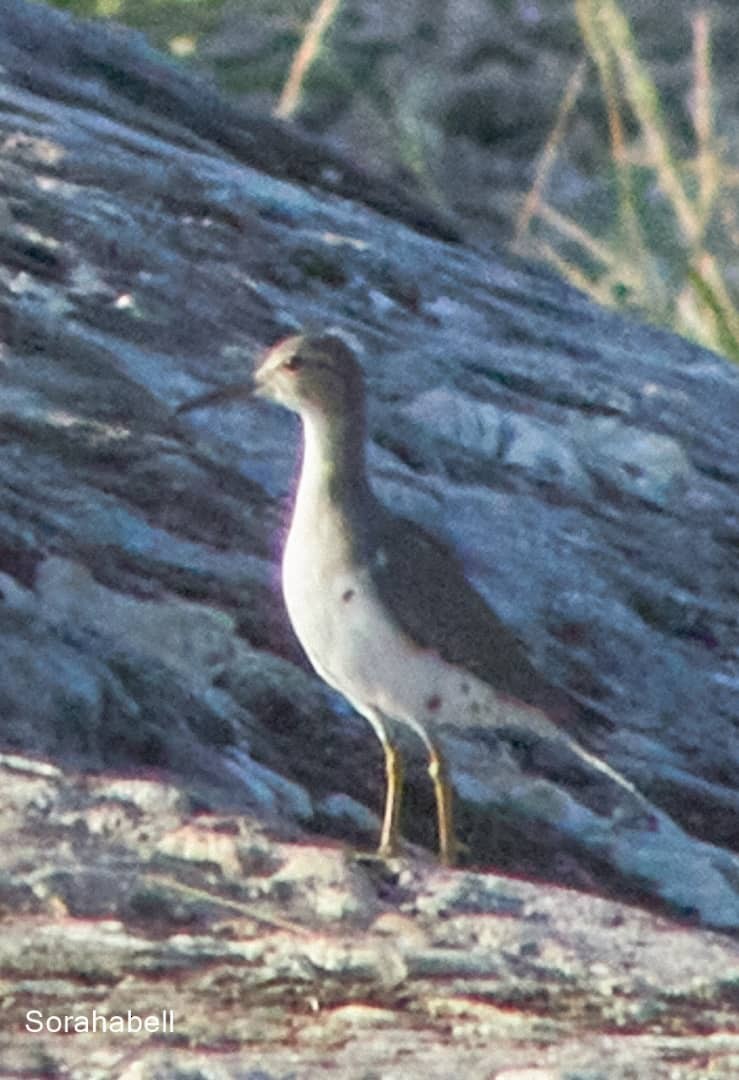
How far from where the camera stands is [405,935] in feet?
14.9

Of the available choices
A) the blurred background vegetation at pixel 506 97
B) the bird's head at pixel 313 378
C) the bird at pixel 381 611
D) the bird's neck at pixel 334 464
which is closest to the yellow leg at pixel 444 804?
the bird at pixel 381 611

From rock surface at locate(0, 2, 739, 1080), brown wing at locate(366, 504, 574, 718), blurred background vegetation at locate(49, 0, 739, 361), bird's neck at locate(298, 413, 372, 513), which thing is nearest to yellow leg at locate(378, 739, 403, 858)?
rock surface at locate(0, 2, 739, 1080)

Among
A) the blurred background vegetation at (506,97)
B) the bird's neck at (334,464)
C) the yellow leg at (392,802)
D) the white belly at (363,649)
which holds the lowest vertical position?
the yellow leg at (392,802)

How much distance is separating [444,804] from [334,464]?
2.43ft

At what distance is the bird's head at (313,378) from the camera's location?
530cm

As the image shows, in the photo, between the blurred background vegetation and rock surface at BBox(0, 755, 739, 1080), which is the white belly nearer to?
rock surface at BBox(0, 755, 739, 1080)

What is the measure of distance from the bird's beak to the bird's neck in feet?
0.45

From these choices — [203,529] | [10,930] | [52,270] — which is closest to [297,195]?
[52,270]

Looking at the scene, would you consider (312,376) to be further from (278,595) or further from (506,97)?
(506,97)

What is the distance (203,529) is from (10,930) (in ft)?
5.35

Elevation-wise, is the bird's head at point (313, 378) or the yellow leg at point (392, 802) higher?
the bird's head at point (313, 378)

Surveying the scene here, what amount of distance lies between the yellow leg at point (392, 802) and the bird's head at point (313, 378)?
2.38 feet

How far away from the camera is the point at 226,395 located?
541cm

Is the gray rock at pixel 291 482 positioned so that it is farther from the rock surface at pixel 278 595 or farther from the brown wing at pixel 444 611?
the brown wing at pixel 444 611
